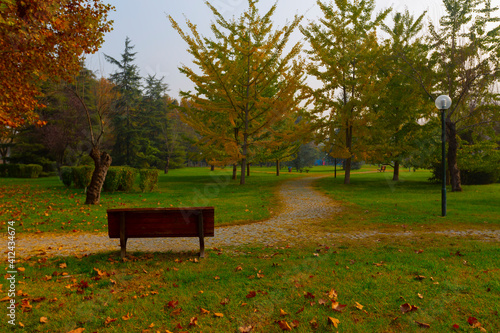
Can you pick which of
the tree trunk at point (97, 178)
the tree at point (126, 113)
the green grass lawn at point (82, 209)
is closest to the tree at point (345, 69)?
the green grass lawn at point (82, 209)

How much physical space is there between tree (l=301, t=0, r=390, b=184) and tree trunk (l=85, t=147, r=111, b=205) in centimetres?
1373

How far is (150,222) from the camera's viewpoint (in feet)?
17.1

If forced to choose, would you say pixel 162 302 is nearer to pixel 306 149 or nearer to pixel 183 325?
pixel 183 325

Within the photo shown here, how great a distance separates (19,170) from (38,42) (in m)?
22.7

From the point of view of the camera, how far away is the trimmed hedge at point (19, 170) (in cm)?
2683

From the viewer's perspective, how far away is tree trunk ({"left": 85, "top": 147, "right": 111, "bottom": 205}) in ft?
38.4

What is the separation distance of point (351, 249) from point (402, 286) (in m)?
1.93

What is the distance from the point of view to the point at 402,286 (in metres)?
4.00

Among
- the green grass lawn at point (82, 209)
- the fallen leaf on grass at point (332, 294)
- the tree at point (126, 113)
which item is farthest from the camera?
the tree at point (126, 113)

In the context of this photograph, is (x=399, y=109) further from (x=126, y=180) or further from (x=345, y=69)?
(x=126, y=180)

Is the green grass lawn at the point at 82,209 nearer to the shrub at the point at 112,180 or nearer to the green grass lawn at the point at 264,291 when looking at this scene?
the shrub at the point at 112,180

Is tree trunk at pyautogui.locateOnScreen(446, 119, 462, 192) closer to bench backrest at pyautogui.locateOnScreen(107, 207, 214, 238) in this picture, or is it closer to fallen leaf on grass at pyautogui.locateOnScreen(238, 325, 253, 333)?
bench backrest at pyautogui.locateOnScreen(107, 207, 214, 238)

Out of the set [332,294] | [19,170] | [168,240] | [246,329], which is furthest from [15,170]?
[332,294]

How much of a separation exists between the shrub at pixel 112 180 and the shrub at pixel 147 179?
1103mm
